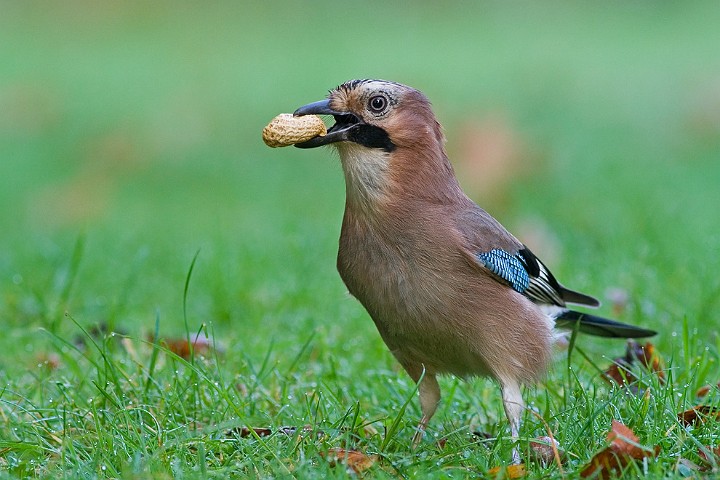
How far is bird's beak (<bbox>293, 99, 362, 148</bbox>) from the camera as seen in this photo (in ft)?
12.4

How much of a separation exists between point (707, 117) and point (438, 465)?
8.07 m

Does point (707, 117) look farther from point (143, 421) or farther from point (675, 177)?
point (143, 421)

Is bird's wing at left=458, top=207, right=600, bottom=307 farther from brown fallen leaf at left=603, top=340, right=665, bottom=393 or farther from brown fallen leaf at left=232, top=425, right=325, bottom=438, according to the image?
brown fallen leaf at left=232, top=425, right=325, bottom=438

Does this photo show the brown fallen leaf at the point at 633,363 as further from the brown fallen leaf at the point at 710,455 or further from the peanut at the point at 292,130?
the peanut at the point at 292,130

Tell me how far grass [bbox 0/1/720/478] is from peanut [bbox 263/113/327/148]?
58 cm

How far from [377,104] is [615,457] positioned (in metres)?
1.43

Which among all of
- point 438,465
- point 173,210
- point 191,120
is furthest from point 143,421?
point 191,120

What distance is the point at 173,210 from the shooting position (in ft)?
28.2

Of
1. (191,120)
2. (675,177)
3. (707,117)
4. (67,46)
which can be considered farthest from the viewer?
(67,46)

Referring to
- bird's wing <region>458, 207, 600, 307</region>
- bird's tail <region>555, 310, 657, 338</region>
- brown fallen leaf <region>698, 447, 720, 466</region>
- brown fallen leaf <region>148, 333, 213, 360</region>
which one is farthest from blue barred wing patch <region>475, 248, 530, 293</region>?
brown fallen leaf <region>148, 333, 213, 360</region>

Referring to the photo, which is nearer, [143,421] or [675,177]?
[143,421]

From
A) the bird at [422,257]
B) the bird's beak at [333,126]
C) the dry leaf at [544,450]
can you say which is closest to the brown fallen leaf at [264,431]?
the bird at [422,257]

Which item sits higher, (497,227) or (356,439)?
(497,227)

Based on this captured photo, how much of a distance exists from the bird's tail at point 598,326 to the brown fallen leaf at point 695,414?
77cm
